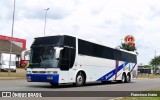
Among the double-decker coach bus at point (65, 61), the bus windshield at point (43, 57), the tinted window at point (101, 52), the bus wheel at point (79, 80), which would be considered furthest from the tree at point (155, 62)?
the bus windshield at point (43, 57)

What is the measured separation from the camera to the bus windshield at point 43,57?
20.5 meters

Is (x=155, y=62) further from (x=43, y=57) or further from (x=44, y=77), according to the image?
(x=44, y=77)

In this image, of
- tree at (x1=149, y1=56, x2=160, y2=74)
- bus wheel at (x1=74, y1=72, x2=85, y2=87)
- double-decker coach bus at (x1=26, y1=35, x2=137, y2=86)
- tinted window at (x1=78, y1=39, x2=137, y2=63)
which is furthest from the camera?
tree at (x1=149, y1=56, x2=160, y2=74)

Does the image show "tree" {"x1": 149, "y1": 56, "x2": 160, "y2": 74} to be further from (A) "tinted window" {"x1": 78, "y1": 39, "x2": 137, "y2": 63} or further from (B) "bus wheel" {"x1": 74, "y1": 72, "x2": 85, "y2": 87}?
(B) "bus wheel" {"x1": 74, "y1": 72, "x2": 85, "y2": 87}

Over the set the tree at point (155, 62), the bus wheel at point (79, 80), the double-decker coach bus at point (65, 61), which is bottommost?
the bus wheel at point (79, 80)

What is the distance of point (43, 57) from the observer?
20.8 metres

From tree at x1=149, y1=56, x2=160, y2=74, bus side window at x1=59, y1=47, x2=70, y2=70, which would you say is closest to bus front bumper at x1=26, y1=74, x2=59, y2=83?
bus side window at x1=59, y1=47, x2=70, y2=70

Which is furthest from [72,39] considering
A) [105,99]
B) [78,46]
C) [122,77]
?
[122,77]

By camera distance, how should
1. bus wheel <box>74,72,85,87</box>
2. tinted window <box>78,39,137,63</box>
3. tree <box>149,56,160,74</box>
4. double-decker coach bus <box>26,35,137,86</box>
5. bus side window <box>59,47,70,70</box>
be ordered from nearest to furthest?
1. double-decker coach bus <box>26,35,137,86</box>
2. bus side window <box>59,47,70,70</box>
3. bus wheel <box>74,72,85,87</box>
4. tinted window <box>78,39,137,63</box>
5. tree <box>149,56,160,74</box>

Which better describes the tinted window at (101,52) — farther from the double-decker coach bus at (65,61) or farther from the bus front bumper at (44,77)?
the bus front bumper at (44,77)

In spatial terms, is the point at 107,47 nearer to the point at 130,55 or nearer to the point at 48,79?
the point at 130,55

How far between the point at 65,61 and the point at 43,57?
4.35 ft

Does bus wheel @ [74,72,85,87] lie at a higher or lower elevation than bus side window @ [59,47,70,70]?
lower

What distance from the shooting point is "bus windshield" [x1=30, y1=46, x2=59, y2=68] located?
20.5 metres
